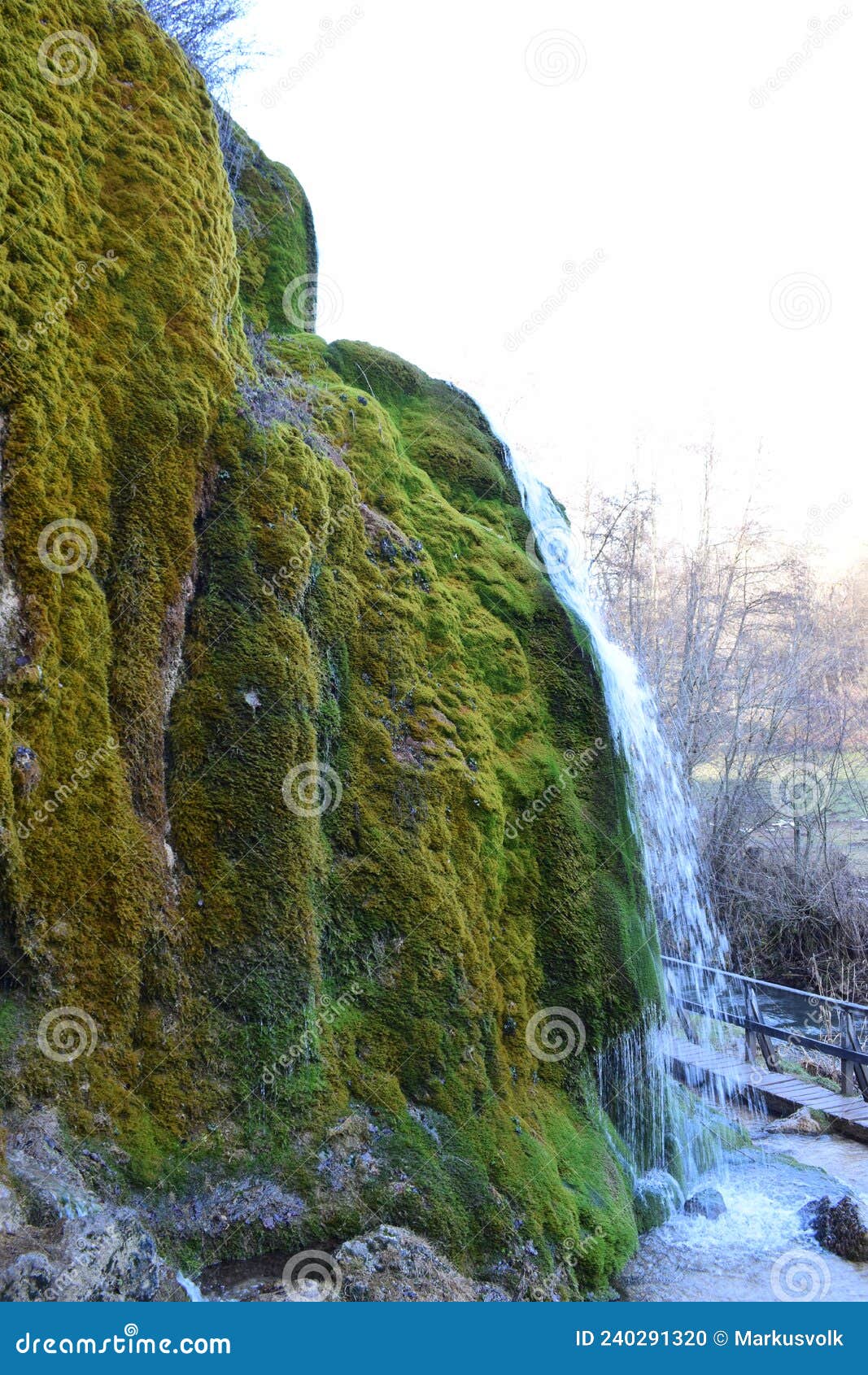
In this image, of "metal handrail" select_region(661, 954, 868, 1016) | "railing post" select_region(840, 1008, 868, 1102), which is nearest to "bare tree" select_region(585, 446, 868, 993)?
"metal handrail" select_region(661, 954, 868, 1016)

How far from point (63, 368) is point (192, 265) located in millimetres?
1346

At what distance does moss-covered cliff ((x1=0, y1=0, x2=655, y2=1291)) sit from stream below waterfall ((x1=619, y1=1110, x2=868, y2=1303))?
1.40ft

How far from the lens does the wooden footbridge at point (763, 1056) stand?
954 centimetres

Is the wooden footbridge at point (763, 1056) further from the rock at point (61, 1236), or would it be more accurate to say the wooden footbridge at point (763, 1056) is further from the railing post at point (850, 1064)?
the rock at point (61, 1236)

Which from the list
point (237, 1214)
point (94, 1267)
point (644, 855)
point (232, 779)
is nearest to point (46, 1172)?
point (94, 1267)

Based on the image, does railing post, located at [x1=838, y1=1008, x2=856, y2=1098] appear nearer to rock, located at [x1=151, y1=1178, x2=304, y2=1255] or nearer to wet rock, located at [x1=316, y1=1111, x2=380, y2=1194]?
wet rock, located at [x1=316, y1=1111, x2=380, y2=1194]

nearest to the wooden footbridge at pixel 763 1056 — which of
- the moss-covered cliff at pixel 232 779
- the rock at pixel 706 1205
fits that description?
the rock at pixel 706 1205

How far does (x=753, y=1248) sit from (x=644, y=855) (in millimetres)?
2710

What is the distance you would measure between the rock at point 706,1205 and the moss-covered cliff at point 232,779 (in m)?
1.02

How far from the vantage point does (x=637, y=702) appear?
27.5ft

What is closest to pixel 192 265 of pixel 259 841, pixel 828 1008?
pixel 259 841

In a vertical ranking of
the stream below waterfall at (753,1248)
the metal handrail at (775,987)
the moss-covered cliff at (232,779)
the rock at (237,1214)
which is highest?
the moss-covered cliff at (232,779)

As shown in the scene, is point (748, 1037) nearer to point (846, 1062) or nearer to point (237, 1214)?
point (846, 1062)

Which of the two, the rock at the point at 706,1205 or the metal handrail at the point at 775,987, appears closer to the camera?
the rock at the point at 706,1205
